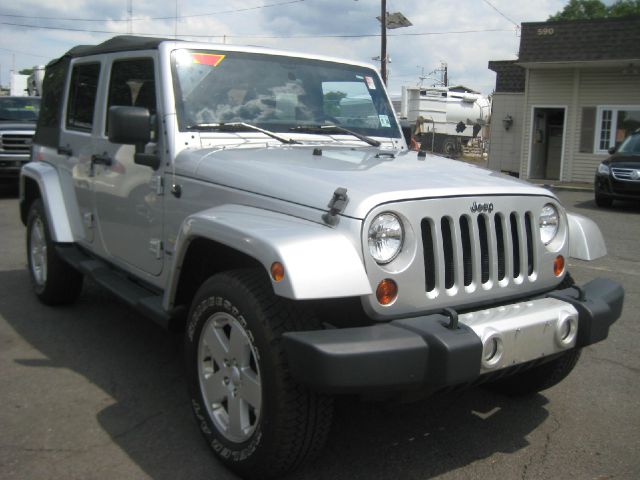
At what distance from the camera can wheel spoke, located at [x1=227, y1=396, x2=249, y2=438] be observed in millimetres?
2844

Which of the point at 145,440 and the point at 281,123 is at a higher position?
the point at 281,123

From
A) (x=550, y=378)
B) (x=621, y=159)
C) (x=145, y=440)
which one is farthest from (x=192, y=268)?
(x=621, y=159)

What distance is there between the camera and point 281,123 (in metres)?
3.95

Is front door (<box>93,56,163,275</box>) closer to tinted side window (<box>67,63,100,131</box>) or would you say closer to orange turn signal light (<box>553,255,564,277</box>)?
tinted side window (<box>67,63,100,131</box>)

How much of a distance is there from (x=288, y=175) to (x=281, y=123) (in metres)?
1.06

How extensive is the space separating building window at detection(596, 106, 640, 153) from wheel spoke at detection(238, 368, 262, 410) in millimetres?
18299

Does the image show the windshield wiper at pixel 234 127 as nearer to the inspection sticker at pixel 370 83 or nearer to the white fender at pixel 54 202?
the inspection sticker at pixel 370 83

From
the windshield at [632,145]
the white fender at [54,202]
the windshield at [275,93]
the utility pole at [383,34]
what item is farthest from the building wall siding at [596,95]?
the white fender at [54,202]

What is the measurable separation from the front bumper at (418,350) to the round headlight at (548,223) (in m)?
0.52

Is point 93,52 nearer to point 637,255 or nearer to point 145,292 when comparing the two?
point 145,292

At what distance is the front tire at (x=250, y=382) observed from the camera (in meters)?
2.55

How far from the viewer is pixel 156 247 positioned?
375 centimetres

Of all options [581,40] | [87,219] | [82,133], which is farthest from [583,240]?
[581,40]

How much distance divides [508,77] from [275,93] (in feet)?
67.2
